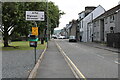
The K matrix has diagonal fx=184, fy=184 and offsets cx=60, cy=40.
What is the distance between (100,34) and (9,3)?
25137 millimetres

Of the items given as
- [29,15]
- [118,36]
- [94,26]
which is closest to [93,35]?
[94,26]

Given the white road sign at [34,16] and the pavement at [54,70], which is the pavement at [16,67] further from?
the white road sign at [34,16]

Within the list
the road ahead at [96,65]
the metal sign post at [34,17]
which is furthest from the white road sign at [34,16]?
the road ahead at [96,65]

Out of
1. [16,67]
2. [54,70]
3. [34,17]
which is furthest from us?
[34,17]

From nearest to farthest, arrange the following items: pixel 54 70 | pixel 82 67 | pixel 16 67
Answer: pixel 54 70, pixel 16 67, pixel 82 67

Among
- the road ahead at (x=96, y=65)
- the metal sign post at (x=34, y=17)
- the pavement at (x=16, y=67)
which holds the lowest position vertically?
the road ahead at (x=96, y=65)

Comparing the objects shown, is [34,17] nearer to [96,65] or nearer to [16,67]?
[16,67]

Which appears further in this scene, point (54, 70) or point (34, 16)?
point (34, 16)

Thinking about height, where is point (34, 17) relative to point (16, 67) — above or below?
above

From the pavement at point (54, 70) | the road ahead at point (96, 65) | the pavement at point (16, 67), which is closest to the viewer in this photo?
the pavement at point (16, 67)

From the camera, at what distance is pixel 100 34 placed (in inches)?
1684

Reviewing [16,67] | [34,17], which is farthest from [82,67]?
[34,17]

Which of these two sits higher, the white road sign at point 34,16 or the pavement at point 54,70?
the white road sign at point 34,16

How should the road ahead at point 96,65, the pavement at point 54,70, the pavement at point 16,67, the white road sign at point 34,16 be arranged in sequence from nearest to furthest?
1. the pavement at point 16,67
2. the pavement at point 54,70
3. the road ahead at point 96,65
4. the white road sign at point 34,16
